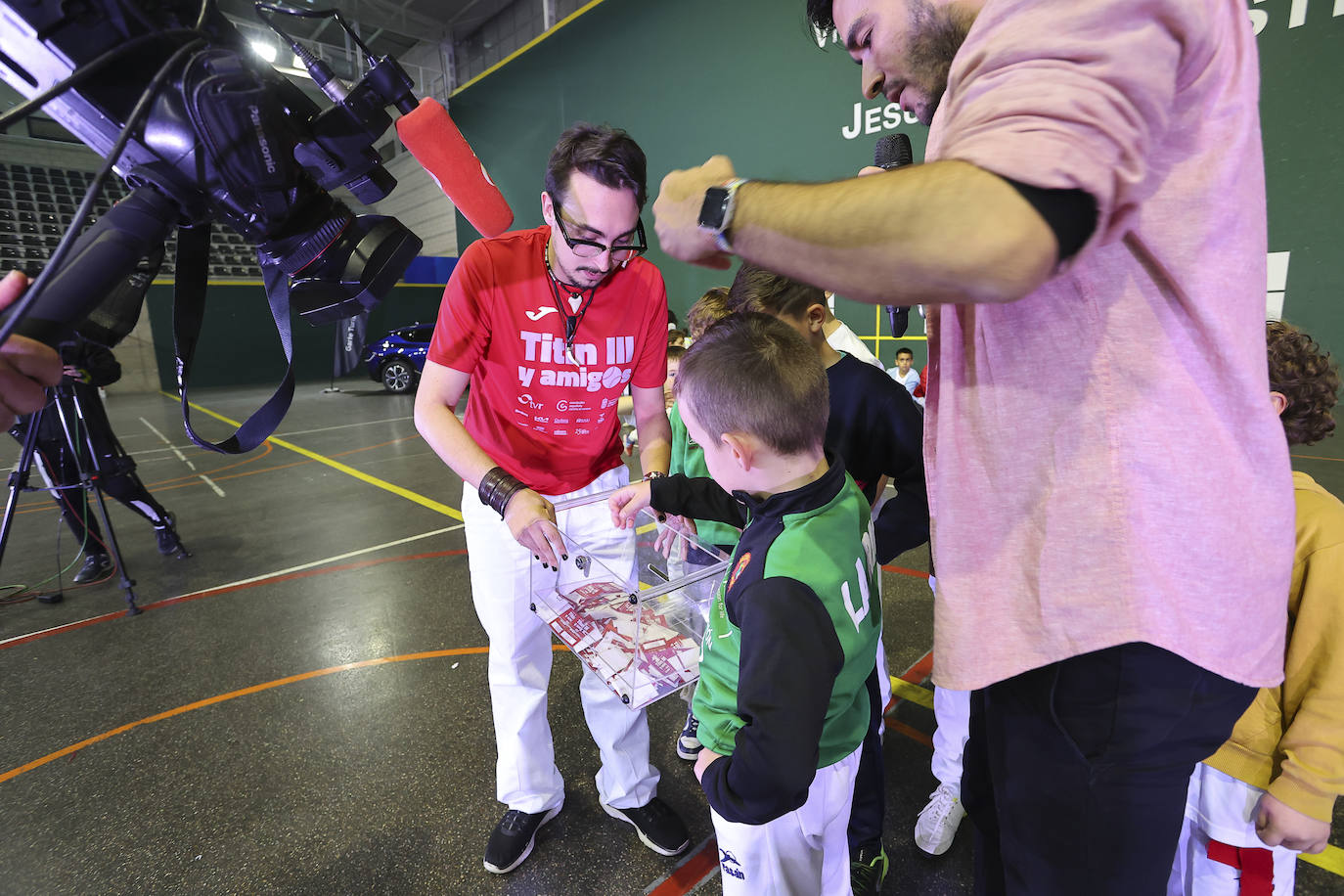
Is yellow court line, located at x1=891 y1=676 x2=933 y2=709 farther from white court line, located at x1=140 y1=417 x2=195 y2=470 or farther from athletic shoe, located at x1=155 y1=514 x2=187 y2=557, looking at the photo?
white court line, located at x1=140 y1=417 x2=195 y2=470

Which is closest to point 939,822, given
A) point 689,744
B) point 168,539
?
point 689,744

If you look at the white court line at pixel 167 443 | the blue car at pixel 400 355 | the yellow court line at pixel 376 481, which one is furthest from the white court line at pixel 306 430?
the blue car at pixel 400 355

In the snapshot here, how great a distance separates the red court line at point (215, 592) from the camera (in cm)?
315

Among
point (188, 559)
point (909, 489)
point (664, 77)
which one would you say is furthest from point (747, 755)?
A: point (664, 77)

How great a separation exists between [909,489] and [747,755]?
898mm

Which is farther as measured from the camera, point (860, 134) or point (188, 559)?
point (860, 134)

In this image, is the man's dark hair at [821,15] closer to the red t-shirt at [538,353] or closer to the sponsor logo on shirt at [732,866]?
the red t-shirt at [538,353]

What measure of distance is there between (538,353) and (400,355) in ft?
36.4

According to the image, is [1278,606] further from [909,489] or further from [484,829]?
[484,829]

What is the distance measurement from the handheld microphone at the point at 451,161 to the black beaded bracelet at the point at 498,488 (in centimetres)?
58

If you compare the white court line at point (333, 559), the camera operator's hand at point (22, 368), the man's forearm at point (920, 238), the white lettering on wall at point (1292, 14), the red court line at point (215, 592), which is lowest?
the red court line at point (215, 592)

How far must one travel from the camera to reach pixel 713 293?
2566 millimetres

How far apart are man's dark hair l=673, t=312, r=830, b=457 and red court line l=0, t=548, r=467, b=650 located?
3308 millimetres

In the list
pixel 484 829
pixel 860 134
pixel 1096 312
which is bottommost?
pixel 484 829
